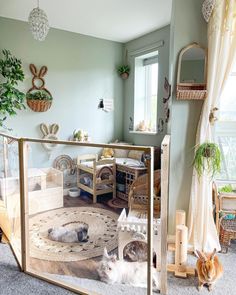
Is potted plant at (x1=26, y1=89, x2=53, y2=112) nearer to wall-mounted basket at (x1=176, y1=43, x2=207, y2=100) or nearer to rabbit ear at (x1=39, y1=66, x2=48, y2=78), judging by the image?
rabbit ear at (x1=39, y1=66, x2=48, y2=78)

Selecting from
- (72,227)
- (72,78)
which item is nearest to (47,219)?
(72,227)

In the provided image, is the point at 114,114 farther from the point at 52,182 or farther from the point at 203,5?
the point at 203,5

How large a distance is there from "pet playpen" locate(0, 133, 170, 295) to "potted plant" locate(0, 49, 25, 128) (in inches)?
23.8

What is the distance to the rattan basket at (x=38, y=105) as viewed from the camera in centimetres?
352

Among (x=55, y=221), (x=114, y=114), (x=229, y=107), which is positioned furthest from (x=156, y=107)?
(x=55, y=221)

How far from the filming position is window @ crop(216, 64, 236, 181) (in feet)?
8.13

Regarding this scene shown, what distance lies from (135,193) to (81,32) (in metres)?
2.86

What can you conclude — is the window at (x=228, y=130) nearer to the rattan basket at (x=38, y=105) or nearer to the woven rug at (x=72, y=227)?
the woven rug at (x=72, y=227)

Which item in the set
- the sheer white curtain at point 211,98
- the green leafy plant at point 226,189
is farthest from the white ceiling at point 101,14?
the green leafy plant at point 226,189

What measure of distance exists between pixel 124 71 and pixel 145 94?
557 millimetres

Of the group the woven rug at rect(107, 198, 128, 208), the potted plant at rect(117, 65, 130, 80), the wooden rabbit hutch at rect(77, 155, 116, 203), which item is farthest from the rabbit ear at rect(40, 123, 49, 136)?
the woven rug at rect(107, 198, 128, 208)

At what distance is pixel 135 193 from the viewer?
229cm

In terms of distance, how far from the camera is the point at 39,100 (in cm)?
353

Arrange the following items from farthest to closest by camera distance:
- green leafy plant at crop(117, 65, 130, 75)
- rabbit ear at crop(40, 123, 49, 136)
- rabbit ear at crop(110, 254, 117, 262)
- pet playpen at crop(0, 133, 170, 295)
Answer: green leafy plant at crop(117, 65, 130, 75), rabbit ear at crop(40, 123, 49, 136), rabbit ear at crop(110, 254, 117, 262), pet playpen at crop(0, 133, 170, 295)
